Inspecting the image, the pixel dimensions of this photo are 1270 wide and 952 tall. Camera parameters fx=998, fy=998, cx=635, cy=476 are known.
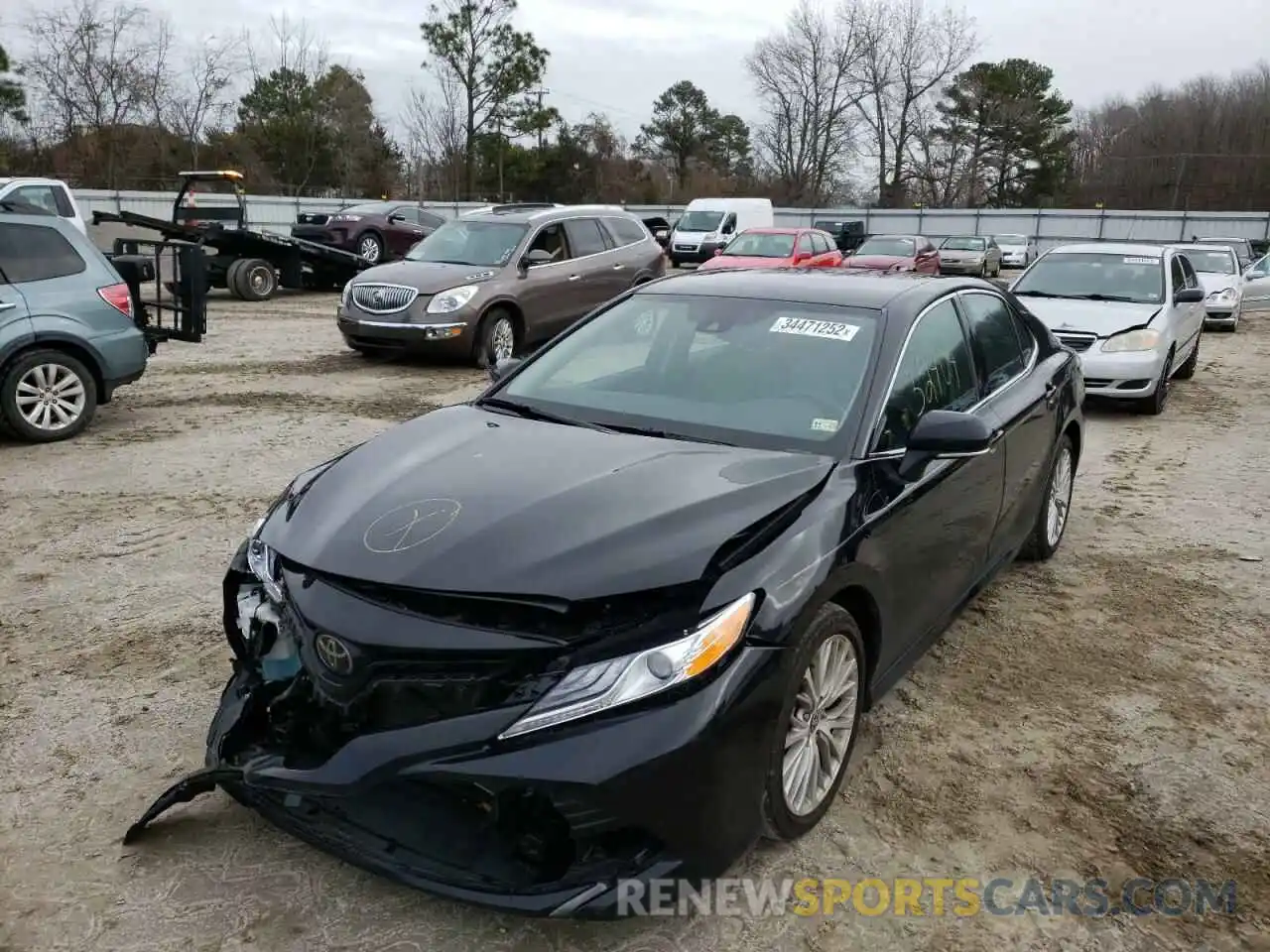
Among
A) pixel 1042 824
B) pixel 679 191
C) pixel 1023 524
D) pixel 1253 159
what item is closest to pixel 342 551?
pixel 1042 824

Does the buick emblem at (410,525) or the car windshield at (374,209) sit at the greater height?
the car windshield at (374,209)

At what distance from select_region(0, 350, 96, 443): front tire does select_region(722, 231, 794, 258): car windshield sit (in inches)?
499

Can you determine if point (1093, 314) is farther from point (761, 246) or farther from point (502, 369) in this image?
point (761, 246)

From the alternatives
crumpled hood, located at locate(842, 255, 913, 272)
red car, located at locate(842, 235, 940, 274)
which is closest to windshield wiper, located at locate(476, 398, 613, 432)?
crumpled hood, located at locate(842, 255, 913, 272)

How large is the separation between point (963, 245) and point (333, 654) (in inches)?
1284

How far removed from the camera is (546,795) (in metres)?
2.26

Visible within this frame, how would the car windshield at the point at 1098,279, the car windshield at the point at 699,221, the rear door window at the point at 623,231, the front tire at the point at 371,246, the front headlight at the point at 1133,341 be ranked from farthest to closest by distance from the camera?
the car windshield at the point at 699,221 → the front tire at the point at 371,246 → the rear door window at the point at 623,231 → the car windshield at the point at 1098,279 → the front headlight at the point at 1133,341

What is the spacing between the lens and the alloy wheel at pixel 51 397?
7.42m

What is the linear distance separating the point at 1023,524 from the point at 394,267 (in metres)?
8.89

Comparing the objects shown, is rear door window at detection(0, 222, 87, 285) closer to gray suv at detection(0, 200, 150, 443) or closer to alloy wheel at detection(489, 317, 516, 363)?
gray suv at detection(0, 200, 150, 443)

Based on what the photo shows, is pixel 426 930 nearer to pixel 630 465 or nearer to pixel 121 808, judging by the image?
pixel 121 808

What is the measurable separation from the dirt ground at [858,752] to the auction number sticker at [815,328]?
141 cm

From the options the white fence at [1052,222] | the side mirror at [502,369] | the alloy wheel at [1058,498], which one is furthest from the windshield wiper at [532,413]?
the white fence at [1052,222]

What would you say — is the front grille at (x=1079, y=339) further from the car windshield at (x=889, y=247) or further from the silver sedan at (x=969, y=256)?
the silver sedan at (x=969, y=256)
